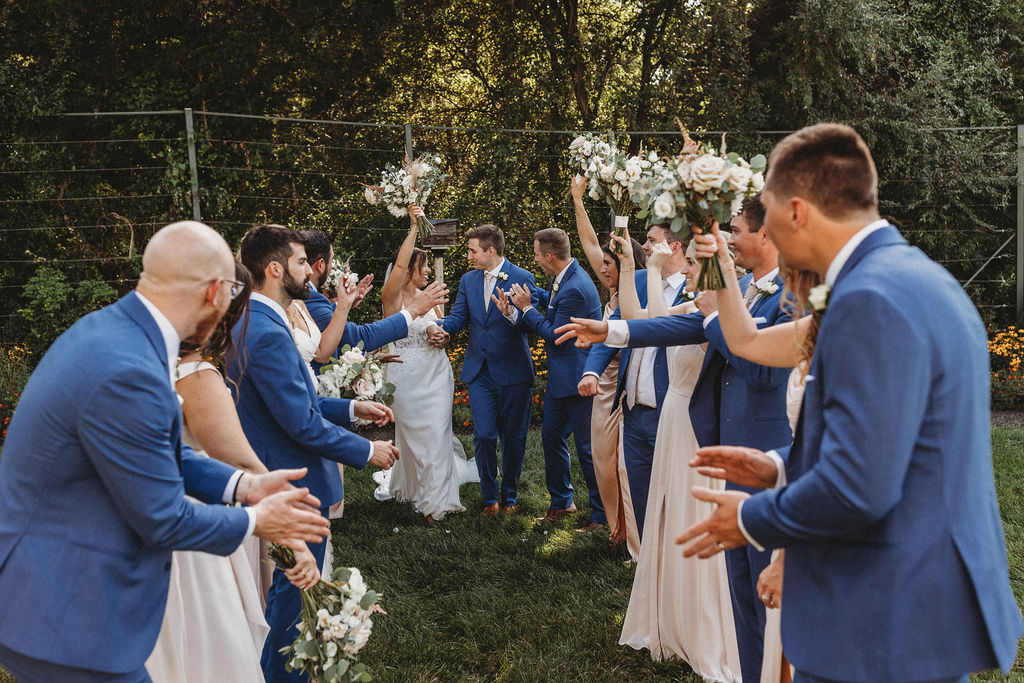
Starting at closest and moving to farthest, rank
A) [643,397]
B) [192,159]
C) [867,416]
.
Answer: [867,416]
[643,397]
[192,159]

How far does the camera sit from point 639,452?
5617mm

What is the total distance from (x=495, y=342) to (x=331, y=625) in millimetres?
4561

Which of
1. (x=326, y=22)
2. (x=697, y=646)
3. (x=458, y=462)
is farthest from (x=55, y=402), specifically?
(x=326, y=22)

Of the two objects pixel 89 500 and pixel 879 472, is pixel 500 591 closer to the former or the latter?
pixel 89 500

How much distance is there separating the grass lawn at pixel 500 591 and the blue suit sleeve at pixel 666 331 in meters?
1.75

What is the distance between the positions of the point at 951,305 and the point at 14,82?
1168 cm

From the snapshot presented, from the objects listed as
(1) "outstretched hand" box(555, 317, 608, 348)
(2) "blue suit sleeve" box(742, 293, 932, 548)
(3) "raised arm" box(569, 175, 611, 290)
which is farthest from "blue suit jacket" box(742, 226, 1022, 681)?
(3) "raised arm" box(569, 175, 611, 290)

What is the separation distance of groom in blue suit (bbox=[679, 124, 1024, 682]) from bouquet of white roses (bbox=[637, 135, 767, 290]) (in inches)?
42.8

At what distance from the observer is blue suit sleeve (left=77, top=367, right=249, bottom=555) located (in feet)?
7.36

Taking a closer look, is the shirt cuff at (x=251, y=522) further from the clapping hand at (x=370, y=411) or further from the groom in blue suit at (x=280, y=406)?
the clapping hand at (x=370, y=411)

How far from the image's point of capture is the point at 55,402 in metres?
2.28

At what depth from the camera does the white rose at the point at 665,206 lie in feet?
11.1

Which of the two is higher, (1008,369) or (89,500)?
(89,500)

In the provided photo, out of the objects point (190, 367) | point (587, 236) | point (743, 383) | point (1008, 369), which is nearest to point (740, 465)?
point (743, 383)
